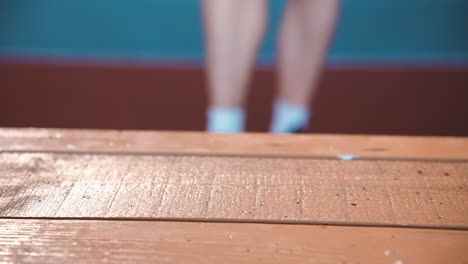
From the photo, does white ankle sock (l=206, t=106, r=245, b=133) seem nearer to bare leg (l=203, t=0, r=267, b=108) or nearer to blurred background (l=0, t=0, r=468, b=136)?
bare leg (l=203, t=0, r=267, b=108)

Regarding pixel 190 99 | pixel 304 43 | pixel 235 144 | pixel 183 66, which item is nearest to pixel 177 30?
pixel 183 66

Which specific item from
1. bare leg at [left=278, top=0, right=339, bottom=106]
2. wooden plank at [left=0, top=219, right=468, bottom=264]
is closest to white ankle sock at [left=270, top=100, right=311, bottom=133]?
bare leg at [left=278, top=0, right=339, bottom=106]

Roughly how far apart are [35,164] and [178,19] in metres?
1.07

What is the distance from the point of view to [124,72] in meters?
1.55

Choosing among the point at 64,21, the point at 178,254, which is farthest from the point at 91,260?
the point at 64,21

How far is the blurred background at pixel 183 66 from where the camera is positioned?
1.47 m

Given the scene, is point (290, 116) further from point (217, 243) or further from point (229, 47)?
point (217, 243)

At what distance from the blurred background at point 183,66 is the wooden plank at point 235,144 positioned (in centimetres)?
80

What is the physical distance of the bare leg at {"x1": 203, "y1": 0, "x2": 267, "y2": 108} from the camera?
0.97 m

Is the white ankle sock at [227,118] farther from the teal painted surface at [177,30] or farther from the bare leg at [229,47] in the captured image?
the teal painted surface at [177,30]

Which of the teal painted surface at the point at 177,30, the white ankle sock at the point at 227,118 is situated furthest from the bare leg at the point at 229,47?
the teal painted surface at the point at 177,30

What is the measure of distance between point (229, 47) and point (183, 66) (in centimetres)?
61

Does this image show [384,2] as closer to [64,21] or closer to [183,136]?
[64,21]

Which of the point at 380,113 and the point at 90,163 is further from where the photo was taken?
the point at 380,113
